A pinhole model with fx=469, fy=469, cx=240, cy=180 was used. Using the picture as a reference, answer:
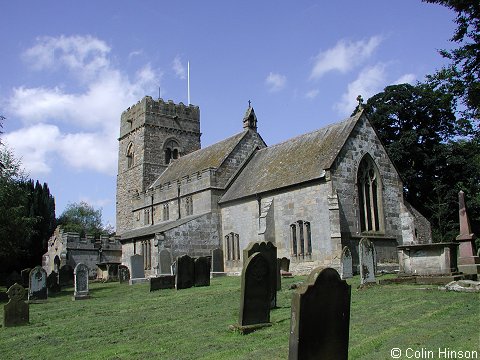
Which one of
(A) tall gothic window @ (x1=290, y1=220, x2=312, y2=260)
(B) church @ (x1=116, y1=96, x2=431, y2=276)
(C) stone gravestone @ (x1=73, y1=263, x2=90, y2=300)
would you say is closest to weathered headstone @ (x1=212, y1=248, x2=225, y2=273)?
(B) church @ (x1=116, y1=96, x2=431, y2=276)

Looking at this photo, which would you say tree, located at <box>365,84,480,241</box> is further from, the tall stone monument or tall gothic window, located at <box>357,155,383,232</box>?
the tall stone monument

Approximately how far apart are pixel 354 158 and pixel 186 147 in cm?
2735

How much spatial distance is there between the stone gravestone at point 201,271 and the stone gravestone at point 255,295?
454 inches

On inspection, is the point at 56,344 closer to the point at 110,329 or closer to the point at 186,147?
the point at 110,329

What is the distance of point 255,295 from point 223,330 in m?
0.96

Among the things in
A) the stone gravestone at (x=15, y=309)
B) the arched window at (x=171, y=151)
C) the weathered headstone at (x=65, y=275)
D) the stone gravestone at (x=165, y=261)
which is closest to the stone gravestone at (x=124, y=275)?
the stone gravestone at (x=165, y=261)

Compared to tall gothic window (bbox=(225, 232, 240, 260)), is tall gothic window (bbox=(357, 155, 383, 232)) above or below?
above

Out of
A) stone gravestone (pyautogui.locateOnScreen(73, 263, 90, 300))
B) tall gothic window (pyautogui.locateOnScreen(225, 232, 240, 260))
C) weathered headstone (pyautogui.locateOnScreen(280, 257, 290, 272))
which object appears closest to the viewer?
Answer: stone gravestone (pyautogui.locateOnScreen(73, 263, 90, 300))

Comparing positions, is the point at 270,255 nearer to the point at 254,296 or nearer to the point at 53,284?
the point at 254,296

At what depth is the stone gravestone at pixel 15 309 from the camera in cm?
1245

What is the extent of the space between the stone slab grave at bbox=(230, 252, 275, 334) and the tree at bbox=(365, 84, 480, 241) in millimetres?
27892

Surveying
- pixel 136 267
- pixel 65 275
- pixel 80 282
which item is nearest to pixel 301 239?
pixel 136 267

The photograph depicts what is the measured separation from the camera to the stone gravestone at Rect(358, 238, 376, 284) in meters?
15.9

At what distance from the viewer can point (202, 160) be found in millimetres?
38406
